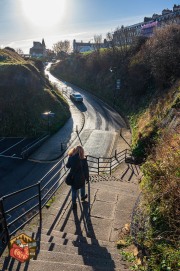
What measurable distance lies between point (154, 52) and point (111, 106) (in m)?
12.4

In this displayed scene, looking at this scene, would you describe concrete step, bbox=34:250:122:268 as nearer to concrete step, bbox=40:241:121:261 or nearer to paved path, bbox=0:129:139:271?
paved path, bbox=0:129:139:271

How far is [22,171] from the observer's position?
68.0ft

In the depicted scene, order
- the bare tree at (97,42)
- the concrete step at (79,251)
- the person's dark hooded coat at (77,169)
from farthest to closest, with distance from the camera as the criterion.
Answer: the bare tree at (97,42) → the person's dark hooded coat at (77,169) → the concrete step at (79,251)

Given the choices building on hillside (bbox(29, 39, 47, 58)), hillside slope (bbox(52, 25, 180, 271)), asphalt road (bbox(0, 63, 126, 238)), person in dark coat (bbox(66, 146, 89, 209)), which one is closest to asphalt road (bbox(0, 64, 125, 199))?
asphalt road (bbox(0, 63, 126, 238))

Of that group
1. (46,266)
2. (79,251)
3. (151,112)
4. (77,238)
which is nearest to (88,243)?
(77,238)

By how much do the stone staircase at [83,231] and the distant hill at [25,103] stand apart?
2024 centimetres

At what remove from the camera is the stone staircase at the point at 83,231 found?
497cm

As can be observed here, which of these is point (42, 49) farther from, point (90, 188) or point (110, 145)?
point (90, 188)

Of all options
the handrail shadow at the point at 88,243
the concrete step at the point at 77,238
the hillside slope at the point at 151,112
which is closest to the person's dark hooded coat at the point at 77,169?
the handrail shadow at the point at 88,243

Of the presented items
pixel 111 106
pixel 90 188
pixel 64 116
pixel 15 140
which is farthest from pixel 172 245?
pixel 111 106

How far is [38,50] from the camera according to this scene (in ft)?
439

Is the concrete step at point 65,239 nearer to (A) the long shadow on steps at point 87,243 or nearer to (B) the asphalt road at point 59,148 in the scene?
(A) the long shadow on steps at point 87,243

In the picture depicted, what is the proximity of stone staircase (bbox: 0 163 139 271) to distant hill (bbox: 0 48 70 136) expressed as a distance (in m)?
20.2

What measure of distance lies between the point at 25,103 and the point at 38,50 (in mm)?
110587
